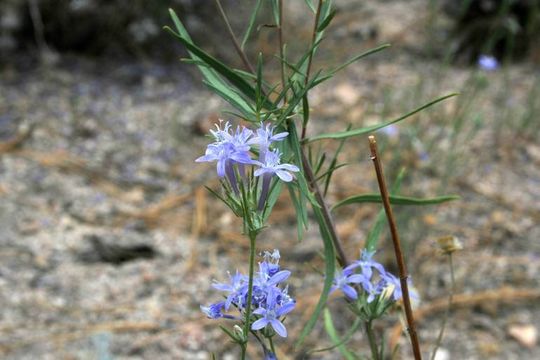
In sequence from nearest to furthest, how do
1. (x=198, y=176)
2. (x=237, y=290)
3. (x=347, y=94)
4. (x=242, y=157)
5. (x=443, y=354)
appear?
(x=242, y=157) < (x=237, y=290) < (x=443, y=354) < (x=198, y=176) < (x=347, y=94)

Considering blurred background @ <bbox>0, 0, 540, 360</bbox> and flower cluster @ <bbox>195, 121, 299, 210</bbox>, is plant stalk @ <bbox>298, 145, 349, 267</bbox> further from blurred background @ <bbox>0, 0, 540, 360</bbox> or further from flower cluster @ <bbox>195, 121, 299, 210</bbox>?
blurred background @ <bbox>0, 0, 540, 360</bbox>

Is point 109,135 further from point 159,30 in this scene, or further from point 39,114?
point 159,30

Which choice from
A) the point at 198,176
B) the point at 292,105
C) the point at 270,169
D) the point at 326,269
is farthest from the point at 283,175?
the point at 198,176

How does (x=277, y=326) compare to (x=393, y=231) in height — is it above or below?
below

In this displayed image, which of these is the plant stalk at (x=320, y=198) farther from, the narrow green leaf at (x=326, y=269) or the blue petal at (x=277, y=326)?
the blue petal at (x=277, y=326)

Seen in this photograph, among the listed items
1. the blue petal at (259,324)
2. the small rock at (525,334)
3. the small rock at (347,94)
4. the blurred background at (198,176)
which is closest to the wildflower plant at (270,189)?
the blue petal at (259,324)

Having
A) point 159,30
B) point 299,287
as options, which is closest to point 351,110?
point 159,30

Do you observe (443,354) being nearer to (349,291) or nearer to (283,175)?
(349,291)
